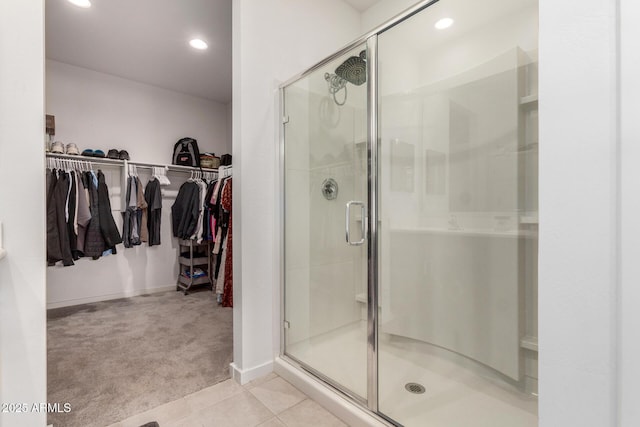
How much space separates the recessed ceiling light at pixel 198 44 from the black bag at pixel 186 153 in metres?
1.35

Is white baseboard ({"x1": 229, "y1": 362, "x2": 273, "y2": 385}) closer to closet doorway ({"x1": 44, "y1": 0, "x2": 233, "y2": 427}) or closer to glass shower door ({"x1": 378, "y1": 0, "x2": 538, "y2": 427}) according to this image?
closet doorway ({"x1": 44, "y1": 0, "x2": 233, "y2": 427})

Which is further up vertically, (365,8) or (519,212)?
(365,8)

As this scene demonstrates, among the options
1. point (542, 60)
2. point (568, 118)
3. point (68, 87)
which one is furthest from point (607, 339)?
point (68, 87)

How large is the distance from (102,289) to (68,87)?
7.64 feet

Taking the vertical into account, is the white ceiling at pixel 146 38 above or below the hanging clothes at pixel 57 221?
above

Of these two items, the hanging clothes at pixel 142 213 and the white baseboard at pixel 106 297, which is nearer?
the white baseboard at pixel 106 297

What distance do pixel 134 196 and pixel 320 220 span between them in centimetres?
259

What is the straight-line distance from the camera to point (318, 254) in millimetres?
2131

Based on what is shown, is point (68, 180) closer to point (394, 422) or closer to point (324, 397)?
point (324, 397)

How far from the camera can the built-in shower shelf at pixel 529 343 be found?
4.90 feet

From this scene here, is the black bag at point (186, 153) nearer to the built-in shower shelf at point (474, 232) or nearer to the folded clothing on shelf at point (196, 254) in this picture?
the folded clothing on shelf at point (196, 254)

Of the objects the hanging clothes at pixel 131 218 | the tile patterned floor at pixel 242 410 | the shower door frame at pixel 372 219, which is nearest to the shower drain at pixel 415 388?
the shower door frame at pixel 372 219

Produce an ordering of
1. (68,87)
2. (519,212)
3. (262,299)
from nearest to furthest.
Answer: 1. (519,212)
2. (262,299)
3. (68,87)

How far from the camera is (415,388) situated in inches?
63.7
